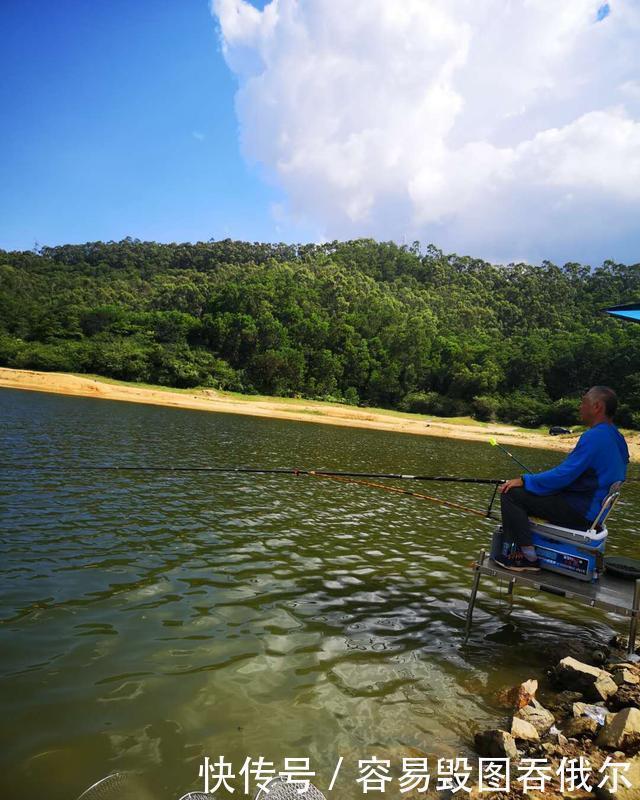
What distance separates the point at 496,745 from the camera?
469cm

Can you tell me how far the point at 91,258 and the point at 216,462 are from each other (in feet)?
556

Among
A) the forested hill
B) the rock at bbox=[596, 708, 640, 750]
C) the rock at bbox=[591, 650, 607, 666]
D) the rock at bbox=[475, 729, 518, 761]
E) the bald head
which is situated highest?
the forested hill

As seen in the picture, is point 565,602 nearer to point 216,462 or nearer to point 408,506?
point 408,506

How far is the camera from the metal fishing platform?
624cm

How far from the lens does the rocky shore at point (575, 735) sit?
405 cm

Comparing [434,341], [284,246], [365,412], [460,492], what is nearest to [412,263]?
[284,246]

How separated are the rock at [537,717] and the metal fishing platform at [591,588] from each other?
1.61 metres

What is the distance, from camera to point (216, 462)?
2158 cm

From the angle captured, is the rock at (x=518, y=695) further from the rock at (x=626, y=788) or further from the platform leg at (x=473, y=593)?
the rock at (x=626, y=788)

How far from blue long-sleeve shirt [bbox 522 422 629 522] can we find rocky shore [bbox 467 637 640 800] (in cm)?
206

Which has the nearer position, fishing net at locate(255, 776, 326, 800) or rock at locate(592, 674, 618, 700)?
fishing net at locate(255, 776, 326, 800)

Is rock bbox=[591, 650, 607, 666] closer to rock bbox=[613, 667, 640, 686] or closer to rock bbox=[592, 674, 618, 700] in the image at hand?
rock bbox=[613, 667, 640, 686]

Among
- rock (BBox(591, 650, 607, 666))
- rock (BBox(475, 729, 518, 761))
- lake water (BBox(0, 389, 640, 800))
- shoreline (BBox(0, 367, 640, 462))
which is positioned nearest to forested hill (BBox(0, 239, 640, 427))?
shoreline (BBox(0, 367, 640, 462))

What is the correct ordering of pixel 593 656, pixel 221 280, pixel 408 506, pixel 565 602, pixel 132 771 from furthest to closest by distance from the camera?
pixel 221 280, pixel 408 506, pixel 565 602, pixel 593 656, pixel 132 771
